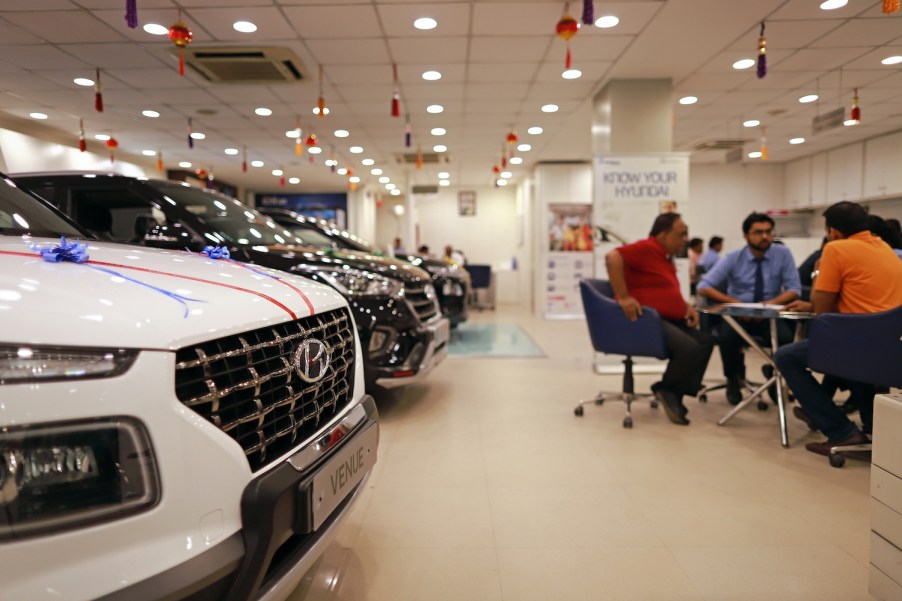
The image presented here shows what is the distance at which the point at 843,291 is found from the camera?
2.79 m

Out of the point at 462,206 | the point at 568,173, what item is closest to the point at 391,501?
the point at 568,173

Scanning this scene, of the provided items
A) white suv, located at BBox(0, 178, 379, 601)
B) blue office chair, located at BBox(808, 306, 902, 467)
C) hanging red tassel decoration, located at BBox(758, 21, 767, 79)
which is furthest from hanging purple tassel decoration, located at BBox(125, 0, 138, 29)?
hanging red tassel decoration, located at BBox(758, 21, 767, 79)

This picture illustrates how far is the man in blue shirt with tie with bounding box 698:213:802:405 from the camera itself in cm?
375

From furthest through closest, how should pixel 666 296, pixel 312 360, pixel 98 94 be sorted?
pixel 98 94
pixel 666 296
pixel 312 360

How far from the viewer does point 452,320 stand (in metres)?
6.66

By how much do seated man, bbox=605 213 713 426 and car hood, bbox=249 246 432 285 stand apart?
131cm

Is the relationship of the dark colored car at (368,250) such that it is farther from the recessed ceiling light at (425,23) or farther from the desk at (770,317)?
the desk at (770,317)

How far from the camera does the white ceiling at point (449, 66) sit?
169 inches

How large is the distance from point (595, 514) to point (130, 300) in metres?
1.87

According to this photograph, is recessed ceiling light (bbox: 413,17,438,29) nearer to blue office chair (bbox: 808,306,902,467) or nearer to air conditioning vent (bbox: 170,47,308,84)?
air conditioning vent (bbox: 170,47,308,84)

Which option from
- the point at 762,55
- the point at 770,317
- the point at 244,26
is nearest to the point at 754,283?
the point at 770,317

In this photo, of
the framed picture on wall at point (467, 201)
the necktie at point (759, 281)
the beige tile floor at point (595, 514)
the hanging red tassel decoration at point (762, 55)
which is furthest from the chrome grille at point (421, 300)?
the framed picture on wall at point (467, 201)

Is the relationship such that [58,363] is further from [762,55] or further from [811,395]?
[762,55]

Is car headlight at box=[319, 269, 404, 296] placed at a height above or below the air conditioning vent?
below
